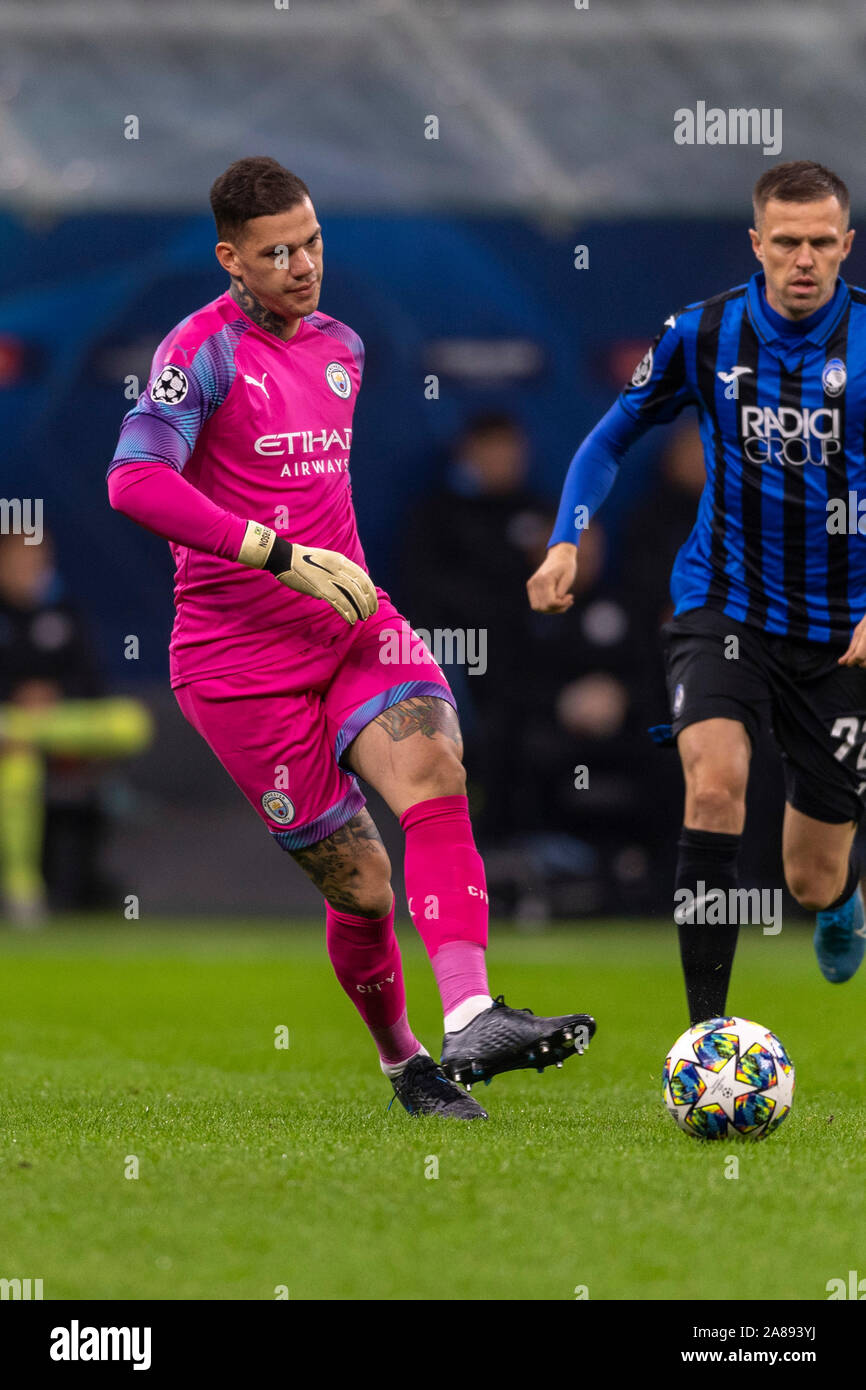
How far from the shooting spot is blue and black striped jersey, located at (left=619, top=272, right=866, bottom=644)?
5348 millimetres

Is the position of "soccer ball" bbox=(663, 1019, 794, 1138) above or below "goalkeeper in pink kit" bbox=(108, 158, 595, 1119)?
below

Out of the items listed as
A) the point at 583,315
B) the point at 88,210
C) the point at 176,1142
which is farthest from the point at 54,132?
the point at 176,1142

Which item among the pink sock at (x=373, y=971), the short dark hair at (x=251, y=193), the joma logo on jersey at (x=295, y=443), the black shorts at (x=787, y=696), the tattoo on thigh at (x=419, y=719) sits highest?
the short dark hair at (x=251, y=193)

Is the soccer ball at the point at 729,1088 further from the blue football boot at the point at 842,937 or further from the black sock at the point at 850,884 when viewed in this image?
the blue football boot at the point at 842,937

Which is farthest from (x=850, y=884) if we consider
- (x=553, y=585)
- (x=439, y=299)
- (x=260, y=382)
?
(x=439, y=299)

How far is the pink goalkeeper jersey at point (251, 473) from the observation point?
16.3 ft

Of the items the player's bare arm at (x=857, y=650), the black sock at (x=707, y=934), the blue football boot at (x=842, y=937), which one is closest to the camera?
the player's bare arm at (x=857, y=650)

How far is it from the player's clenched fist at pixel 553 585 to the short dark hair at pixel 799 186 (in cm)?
105

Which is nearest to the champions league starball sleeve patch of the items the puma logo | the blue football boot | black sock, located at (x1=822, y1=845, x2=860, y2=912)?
the puma logo

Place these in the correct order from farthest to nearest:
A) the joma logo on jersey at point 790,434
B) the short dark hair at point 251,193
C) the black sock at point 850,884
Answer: the black sock at point 850,884 → the joma logo on jersey at point 790,434 → the short dark hair at point 251,193

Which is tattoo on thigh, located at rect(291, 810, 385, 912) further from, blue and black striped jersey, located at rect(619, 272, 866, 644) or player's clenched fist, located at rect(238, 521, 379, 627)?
blue and black striped jersey, located at rect(619, 272, 866, 644)

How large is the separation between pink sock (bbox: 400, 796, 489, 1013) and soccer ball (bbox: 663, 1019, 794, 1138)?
0.51m

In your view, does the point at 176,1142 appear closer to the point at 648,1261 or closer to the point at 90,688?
the point at 648,1261

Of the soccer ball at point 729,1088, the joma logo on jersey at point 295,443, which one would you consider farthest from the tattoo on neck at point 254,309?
the soccer ball at point 729,1088
